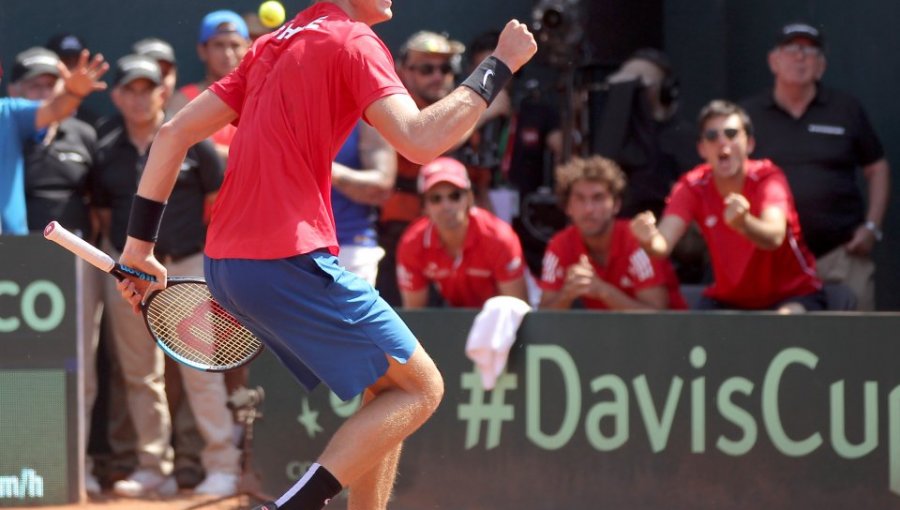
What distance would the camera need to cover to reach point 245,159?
3.85 m

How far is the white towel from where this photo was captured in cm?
603

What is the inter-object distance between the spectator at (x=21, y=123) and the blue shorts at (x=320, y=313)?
2.92 m

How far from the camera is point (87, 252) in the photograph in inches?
163

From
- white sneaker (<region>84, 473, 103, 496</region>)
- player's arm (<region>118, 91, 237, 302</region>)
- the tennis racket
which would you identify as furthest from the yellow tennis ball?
player's arm (<region>118, 91, 237, 302</region>)

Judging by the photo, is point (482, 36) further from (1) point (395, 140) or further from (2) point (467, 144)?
(1) point (395, 140)

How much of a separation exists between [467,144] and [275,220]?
12.2 feet

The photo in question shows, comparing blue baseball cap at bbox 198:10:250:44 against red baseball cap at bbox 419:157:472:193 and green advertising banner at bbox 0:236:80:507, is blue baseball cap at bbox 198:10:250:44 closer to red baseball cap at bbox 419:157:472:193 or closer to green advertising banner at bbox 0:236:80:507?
red baseball cap at bbox 419:157:472:193

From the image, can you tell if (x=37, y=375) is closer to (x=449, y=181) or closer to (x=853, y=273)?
(x=449, y=181)

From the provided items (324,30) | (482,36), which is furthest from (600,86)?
(324,30)

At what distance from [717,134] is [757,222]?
1.68ft

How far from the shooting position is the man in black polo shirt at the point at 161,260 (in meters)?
6.78

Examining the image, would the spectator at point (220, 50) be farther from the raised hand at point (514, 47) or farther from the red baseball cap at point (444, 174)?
the raised hand at point (514, 47)

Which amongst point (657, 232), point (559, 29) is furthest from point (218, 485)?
point (559, 29)

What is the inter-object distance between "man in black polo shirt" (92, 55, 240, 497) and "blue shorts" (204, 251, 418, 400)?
9.71 feet
